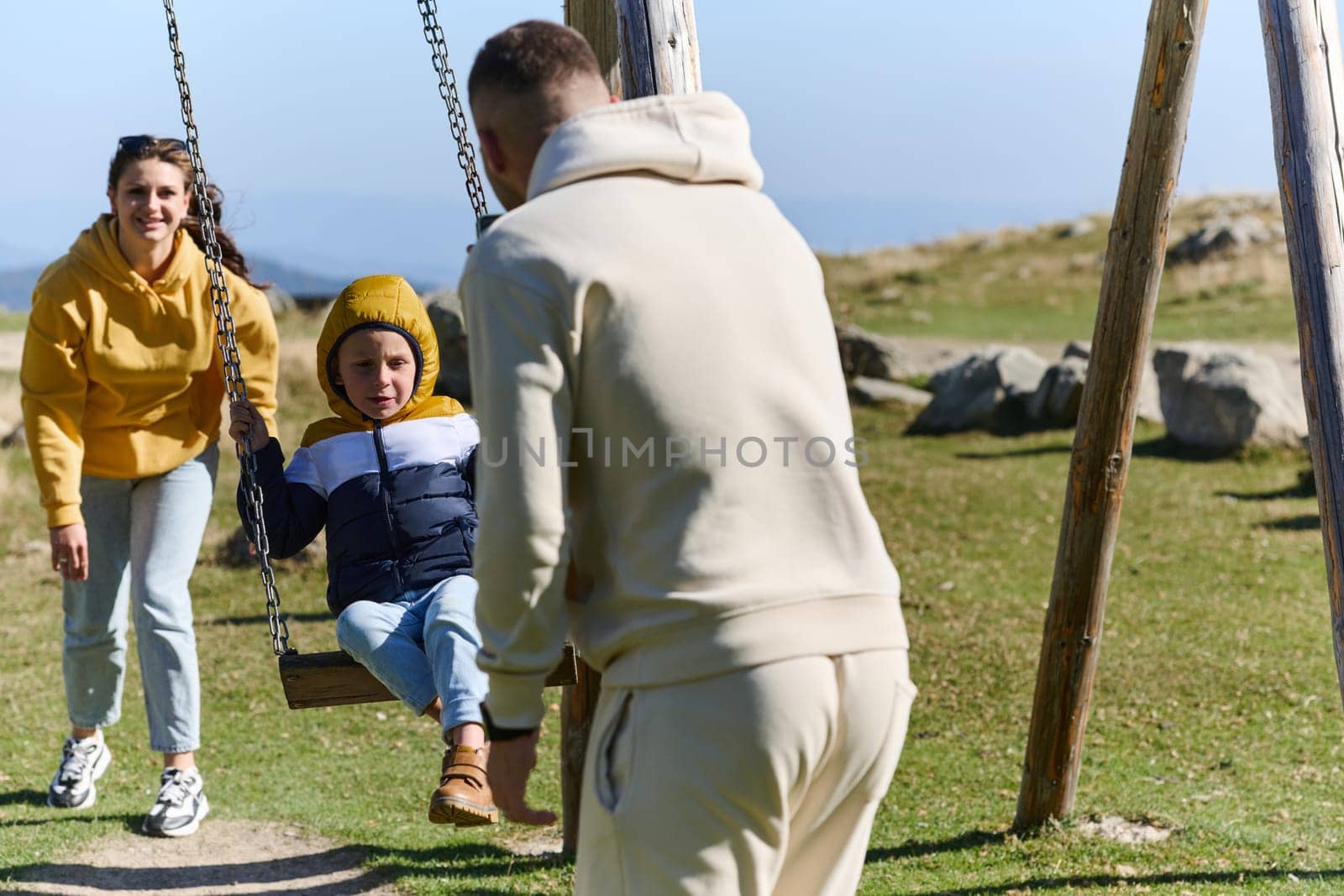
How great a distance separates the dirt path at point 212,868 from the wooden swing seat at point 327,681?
4.09 feet

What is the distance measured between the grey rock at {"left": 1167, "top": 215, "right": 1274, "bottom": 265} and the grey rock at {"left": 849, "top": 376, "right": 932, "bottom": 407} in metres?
11.3

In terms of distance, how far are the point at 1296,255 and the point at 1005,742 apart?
9.58 feet

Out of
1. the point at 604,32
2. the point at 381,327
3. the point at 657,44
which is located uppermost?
the point at 604,32

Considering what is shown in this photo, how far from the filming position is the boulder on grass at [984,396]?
43.8 ft

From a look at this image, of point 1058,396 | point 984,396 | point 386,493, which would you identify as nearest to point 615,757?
point 386,493

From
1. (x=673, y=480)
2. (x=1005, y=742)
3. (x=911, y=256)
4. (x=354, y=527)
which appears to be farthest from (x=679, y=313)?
(x=911, y=256)

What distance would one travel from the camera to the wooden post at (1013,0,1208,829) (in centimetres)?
426

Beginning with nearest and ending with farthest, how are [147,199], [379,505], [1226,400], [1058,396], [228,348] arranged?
[379,505]
[228,348]
[147,199]
[1226,400]
[1058,396]

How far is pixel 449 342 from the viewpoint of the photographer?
13391 millimetres

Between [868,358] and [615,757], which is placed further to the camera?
[868,358]

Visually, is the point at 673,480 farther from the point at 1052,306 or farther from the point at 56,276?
the point at 1052,306

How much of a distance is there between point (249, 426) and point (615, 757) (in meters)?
2.06

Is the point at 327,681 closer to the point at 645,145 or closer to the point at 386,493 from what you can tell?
the point at 386,493

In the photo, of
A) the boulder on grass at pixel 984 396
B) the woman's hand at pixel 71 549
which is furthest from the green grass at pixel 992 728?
the boulder on grass at pixel 984 396
